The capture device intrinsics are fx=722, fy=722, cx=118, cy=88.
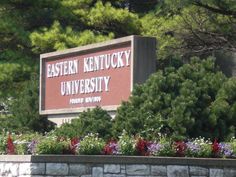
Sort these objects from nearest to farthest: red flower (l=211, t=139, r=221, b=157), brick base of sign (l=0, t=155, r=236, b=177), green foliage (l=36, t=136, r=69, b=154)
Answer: brick base of sign (l=0, t=155, r=236, b=177) → green foliage (l=36, t=136, r=69, b=154) → red flower (l=211, t=139, r=221, b=157)

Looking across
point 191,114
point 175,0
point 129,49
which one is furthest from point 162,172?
point 175,0

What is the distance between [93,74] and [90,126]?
2.03 meters

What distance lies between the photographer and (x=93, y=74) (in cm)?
1429

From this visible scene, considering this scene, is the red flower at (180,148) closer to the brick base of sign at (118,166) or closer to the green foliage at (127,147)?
the brick base of sign at (118,166)

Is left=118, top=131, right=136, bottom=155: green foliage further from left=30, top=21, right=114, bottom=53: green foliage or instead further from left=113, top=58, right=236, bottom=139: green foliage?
left=30, top=21, right=114, bottom=53: green foliage

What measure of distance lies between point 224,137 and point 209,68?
1588mm

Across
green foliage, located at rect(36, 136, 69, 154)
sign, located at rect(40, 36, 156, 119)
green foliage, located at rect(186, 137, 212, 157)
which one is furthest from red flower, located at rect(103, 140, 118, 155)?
sign, located at rect(40, 36, 156, 119)

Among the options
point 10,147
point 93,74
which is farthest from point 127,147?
point 93,74

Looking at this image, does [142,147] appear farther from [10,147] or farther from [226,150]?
[10,147]

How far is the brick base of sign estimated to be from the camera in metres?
10.6

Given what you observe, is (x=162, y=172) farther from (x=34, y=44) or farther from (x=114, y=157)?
(x=34, y=44)

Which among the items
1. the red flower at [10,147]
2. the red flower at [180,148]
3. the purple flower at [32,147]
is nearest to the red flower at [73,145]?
the purple flower at [32,147]

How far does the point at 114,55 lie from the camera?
1365 centimetres

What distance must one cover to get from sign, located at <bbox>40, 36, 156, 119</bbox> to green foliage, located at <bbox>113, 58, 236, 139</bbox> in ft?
1.72
